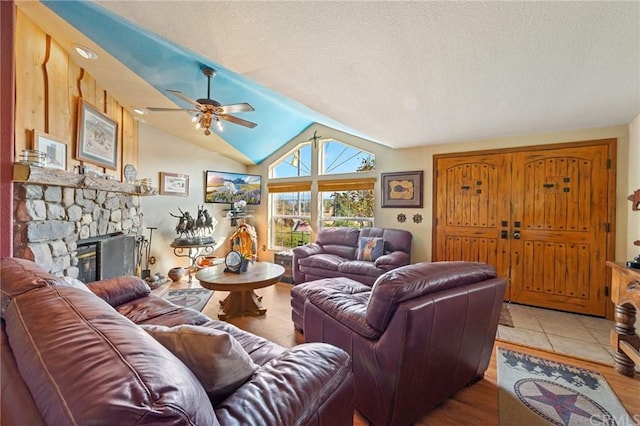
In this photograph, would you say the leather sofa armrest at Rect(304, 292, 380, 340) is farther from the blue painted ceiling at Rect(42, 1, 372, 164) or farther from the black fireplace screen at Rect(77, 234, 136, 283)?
the black fireplace screen at Rect(77, 234, 136, 283)

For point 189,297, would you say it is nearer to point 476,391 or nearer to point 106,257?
point 106,257

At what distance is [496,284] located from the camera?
67.0 inches

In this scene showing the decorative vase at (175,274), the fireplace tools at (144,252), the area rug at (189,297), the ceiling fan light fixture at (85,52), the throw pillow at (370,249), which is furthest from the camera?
the decorative vase at (175,274)

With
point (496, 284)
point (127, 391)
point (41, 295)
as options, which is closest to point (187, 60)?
point (41, 295)

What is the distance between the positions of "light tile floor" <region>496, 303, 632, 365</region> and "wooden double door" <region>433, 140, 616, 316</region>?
23cm

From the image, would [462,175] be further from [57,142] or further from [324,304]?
[57,142]

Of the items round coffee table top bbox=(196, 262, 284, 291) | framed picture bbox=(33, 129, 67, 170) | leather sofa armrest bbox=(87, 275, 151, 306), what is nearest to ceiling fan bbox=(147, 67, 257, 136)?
framed picture bbox=(33, 129, 67, 170)

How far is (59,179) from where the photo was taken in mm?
2455

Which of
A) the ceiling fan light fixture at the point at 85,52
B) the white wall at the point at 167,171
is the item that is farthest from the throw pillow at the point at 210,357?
the white wall at the point at 167,171

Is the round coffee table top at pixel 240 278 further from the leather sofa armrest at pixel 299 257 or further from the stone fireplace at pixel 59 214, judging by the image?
the stone fireplace at pixel 59 214

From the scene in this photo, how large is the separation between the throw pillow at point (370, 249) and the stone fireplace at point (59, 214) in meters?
3.41

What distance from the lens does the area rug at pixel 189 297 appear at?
3.38 metres

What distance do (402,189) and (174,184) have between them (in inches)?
162

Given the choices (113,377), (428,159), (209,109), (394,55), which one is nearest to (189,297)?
(209,109)
